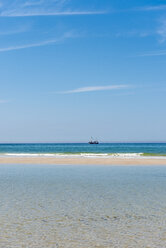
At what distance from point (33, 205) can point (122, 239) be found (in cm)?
562

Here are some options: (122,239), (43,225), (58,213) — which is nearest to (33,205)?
(58,213)

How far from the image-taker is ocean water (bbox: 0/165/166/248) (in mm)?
9078

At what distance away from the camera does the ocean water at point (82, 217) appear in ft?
29.8

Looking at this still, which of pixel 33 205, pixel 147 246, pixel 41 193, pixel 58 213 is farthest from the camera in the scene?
pixel 41 193

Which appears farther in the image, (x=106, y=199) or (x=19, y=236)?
(x=106, y=199)

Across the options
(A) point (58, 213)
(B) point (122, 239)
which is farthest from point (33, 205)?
(B) point (122, 239)

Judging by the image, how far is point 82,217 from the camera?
11766 millimetres

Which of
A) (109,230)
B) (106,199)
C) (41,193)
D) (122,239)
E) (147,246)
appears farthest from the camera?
(41,193)

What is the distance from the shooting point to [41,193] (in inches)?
674

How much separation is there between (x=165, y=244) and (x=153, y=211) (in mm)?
4122

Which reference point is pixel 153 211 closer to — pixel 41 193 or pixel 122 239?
pixel 122 239

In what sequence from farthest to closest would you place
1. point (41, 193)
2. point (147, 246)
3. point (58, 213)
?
point (41, 193), point (58, 213), point (147, 246)

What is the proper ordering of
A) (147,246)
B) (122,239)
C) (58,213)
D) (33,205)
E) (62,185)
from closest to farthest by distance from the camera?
(147,246)
(122,239)
(58,213)
(33,205)
(62,185)

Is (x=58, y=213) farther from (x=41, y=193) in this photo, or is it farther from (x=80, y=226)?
(x=41, y=193)
